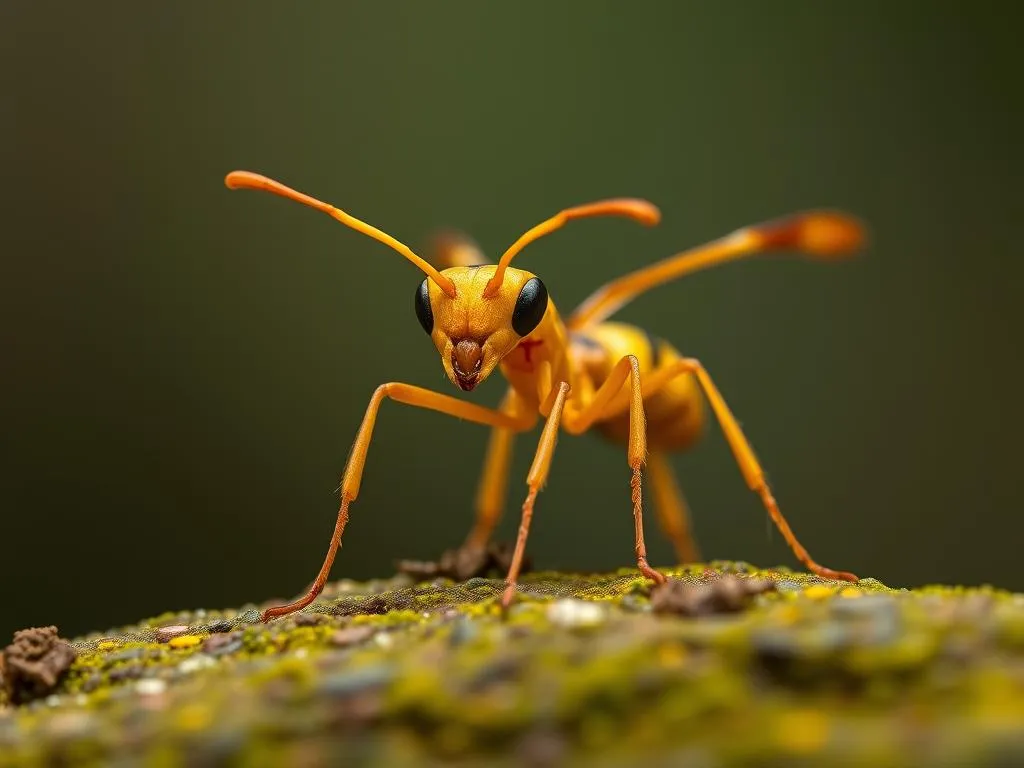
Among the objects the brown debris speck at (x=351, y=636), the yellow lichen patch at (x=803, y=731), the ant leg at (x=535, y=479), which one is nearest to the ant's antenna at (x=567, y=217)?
the ant leg at (x=535, y=479)

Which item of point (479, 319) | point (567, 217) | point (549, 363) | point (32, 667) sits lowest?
point (32, 667)

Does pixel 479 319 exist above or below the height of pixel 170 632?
above

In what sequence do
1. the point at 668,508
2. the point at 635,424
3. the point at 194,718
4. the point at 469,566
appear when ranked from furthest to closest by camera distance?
1. the point at 668,508
2. the point at 469,566
3. the point at 635,424
4. the point at 194,718

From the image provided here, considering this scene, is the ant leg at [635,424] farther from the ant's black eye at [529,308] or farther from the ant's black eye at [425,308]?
the ant's black eye at [425,308]

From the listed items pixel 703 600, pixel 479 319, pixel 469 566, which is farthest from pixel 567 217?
pixel 703 600

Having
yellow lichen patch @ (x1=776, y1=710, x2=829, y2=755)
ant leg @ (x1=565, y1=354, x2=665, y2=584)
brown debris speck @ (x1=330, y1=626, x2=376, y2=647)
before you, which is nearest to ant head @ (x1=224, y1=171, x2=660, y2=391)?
ant leg @ (x1=565, y1=354, x2=665, y2=584)

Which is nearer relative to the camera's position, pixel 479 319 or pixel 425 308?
pixel 479 319

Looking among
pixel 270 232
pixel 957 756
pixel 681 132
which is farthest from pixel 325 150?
pixel 957 756

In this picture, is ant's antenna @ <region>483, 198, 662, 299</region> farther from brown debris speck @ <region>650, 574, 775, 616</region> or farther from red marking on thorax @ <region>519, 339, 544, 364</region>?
brown debris speck @ <region>650, 574, 775, 616</region>

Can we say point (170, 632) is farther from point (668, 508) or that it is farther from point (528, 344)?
point (668, 508)
